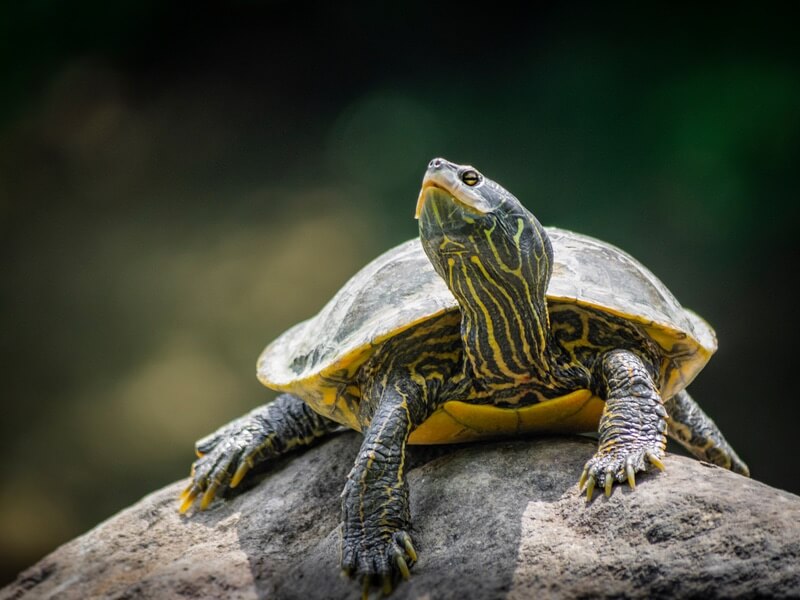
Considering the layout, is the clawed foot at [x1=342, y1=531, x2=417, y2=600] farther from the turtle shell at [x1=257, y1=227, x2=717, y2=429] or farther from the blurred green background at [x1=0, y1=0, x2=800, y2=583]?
the blurred green background at [x1=0, y1=0, x2=800, y2=583]

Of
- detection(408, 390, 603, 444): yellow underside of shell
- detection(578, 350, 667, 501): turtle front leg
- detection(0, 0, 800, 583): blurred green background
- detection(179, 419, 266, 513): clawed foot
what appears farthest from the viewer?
detection(0, 0, 800, 583): blurred green background

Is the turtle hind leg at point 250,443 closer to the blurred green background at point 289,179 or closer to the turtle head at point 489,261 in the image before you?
the turtle head at point 489,261

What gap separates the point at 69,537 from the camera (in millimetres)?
5320

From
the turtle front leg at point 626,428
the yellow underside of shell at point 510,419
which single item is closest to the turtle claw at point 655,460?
the turtle front leg at point 626,428

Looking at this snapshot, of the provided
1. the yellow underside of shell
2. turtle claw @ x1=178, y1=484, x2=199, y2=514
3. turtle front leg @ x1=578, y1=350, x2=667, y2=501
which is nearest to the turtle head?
the yellow underside of shell

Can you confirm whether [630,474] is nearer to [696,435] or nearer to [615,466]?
[615,466]

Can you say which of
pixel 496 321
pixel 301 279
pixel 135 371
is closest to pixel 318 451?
pixel 496 321

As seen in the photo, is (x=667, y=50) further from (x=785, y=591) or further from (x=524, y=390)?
(x=785, y=591)

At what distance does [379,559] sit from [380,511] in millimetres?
146

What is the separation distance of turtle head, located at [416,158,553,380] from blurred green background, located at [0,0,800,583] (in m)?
2.58

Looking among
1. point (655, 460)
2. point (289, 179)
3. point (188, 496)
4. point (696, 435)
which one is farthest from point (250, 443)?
point (289, 179)

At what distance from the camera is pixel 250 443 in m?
2.93

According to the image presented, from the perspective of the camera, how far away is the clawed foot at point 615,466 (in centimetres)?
203

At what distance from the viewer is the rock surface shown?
5.71ft
